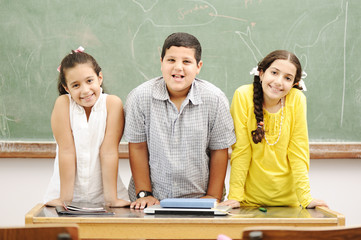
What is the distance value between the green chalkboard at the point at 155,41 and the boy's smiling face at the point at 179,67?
801 mm

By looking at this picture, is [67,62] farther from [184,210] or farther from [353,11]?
[353,11]

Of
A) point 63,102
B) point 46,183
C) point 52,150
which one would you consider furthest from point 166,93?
point 46,183

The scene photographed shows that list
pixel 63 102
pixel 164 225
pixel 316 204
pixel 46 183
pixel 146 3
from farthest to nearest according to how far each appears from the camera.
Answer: pixel 46 183
pixel 146 3
pixel 63 102
pixel 316 204
pixel 164 225

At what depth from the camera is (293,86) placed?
2.16 m

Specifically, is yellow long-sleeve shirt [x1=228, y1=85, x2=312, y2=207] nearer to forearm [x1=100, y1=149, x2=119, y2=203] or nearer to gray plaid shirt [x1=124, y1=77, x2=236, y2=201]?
gray plaid shirt [x1=124, y1=77, x2=236, y2=201]

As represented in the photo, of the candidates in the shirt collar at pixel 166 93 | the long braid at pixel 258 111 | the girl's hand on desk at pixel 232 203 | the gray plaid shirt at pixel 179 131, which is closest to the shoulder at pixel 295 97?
the long braid at pixel 258 111

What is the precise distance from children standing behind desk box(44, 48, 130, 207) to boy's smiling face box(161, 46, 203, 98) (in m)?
0.29

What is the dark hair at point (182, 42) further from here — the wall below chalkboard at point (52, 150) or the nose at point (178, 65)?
the wall below chalkboard at point (52, 150)

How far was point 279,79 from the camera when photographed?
200 centimetres

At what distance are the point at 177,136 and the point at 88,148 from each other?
16.3 inches

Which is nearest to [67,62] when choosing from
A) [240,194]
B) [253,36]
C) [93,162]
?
[93,162]

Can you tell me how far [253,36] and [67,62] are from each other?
126 cm

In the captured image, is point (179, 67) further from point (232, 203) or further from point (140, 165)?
point (232, 203)

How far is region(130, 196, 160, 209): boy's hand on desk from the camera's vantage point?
1.96 meters
